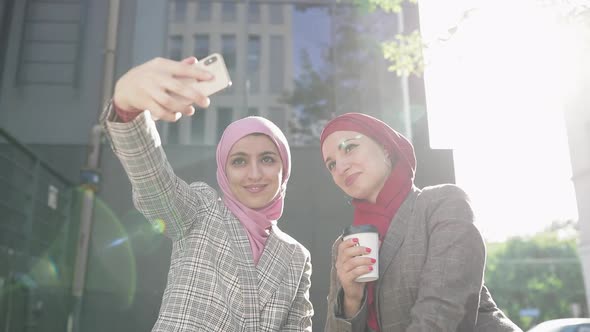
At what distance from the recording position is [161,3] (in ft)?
28.2

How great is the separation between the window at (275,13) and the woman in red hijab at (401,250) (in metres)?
6.34

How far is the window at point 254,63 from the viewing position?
816 cm

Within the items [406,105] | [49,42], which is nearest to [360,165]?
[406,105]

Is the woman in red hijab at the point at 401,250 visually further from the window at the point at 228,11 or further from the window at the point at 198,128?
the window at the point at 228,11

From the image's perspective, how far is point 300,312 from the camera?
247 cm

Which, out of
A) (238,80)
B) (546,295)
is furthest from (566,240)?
(238,80)

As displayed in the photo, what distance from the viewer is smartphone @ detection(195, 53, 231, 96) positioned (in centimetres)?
164

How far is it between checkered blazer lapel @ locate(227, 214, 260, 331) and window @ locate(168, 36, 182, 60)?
662 cm

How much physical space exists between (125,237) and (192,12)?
4.09m

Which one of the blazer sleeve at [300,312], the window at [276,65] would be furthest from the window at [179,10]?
the blazer sleeve at [300,312]

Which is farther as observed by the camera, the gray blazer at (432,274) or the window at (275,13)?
the window at (275,13)

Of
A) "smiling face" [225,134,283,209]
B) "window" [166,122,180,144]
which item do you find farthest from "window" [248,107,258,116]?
"smiling face" [225,134,283,209]

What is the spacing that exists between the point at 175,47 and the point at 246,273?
691cm

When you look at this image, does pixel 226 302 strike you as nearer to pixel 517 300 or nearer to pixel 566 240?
pixel 517 300
